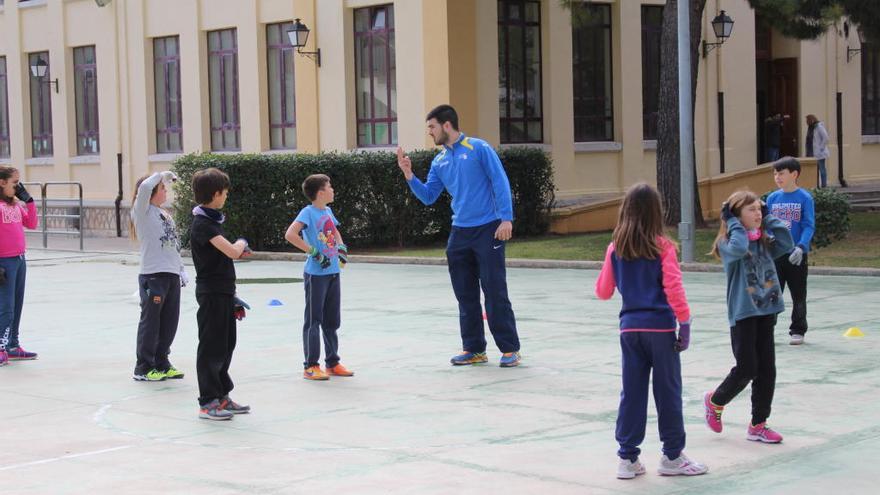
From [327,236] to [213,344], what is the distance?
65.2 inches

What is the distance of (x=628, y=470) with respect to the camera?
676 centimetres

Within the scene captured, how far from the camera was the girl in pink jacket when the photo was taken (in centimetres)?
1127

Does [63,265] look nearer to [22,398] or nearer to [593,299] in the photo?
[593,299]

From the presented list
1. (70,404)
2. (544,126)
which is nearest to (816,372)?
(70,404)

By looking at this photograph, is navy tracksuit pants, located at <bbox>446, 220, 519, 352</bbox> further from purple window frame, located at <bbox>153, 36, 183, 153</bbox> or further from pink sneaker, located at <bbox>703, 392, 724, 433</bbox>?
purple window frame, located at <bbox>153, 36, 183, 153</bbox>

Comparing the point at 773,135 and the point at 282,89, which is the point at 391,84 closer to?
the point at 282,89

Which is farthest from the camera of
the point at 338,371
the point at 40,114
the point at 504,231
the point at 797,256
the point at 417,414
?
the point at 40,114

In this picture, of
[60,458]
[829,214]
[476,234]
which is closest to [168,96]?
[829,214]

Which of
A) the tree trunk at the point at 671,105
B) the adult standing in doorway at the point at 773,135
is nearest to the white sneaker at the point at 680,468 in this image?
the tree trunk at the point at 671,105

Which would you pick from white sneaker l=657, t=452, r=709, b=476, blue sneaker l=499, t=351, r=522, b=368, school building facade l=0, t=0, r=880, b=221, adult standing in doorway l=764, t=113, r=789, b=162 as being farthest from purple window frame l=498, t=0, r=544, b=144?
white sneaker l=657, t=452, r=709, b=476

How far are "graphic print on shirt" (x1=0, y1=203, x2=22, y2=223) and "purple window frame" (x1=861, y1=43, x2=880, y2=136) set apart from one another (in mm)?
25811

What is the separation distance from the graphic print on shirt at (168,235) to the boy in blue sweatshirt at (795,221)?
4.56 metres

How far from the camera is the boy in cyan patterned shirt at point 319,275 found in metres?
10.1

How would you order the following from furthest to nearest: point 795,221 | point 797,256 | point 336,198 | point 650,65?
point 650,65 < point 336,198 < point 795,221 < point 797,256
